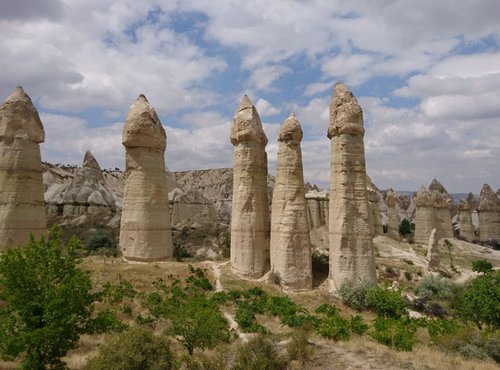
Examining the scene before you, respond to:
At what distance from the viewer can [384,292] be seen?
22047mm

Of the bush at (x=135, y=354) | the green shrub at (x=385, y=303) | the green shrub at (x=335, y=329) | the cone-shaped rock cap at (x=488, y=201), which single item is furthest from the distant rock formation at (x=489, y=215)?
the bush at (x=135, y=354)

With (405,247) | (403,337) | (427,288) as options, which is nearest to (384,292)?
(403,337)

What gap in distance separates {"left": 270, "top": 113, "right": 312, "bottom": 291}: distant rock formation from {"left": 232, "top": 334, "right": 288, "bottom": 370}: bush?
9531 mm

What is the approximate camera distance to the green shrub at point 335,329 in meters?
17.7

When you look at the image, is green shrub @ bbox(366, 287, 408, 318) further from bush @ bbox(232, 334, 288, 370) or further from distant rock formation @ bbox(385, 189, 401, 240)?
distant rock formation @ bbox(385, 189, 401, 240)

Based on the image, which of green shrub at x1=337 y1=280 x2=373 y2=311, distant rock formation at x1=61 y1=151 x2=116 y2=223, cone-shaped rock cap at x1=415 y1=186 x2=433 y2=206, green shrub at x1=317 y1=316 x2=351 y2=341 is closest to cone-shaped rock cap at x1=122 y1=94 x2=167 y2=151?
green shrub at x1=337 y1=280 x2=373 y2=311

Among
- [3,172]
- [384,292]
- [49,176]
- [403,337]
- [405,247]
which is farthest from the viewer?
[49,176]

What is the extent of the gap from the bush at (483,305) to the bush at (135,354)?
1361cm

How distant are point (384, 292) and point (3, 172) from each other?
20594 millimetres

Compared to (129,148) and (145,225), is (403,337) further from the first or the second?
(129,148)

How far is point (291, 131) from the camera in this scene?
25.5m

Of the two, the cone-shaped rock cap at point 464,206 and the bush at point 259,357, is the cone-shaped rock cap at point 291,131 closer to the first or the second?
the bush at point 259,357

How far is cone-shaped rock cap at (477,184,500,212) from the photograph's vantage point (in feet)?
201

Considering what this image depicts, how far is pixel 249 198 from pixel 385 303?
909 cm
